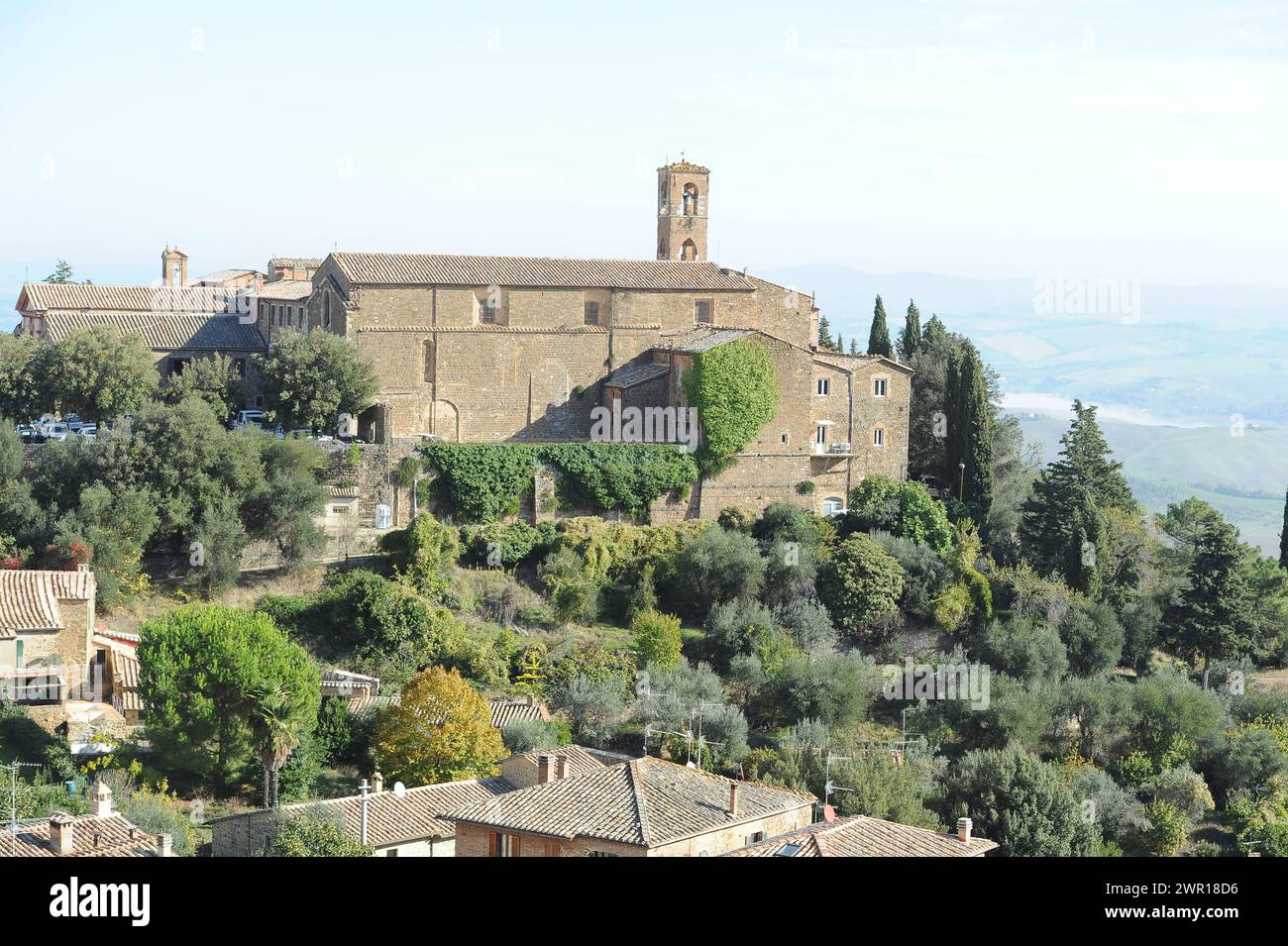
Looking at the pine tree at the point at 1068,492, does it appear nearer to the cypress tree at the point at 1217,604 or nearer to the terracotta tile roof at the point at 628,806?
the cypress tree at the point at 1217,604

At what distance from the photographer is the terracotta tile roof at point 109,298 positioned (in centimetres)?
4119

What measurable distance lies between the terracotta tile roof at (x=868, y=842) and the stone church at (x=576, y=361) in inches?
703

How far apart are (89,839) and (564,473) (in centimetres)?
1767

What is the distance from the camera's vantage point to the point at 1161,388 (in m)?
106

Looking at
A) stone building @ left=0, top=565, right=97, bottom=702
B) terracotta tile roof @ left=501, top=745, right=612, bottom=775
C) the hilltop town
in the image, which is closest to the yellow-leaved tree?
the hilltop town

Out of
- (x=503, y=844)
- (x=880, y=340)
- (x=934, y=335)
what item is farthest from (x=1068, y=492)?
(x=503, y=844)

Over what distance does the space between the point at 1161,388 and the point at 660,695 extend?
3239 inches

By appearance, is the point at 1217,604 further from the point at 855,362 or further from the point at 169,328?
the point at 169,328

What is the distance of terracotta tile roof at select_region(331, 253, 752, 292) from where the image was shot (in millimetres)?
38344

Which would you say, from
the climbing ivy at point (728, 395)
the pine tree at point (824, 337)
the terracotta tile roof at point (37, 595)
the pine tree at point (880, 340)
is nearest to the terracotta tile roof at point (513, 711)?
the terracotta tile roof at point (37, 595)

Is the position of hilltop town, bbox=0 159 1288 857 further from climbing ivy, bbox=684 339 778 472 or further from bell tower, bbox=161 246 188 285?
bell tower, bbox=161 246 188 285

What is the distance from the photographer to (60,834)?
19312mm
